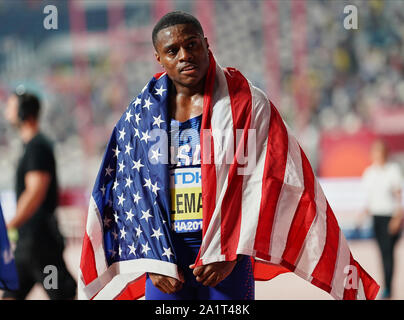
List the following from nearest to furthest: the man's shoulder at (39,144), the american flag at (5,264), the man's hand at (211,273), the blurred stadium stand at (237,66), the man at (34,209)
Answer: the man's hand at (211,273) < the american flag at (5,264) < the man at (34,209) < the man's shoulder at (39,144) < the blurred stadium stand at (237,66)

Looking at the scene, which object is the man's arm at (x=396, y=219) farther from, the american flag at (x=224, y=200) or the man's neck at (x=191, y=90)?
the man's neck at (x=191, y=90)

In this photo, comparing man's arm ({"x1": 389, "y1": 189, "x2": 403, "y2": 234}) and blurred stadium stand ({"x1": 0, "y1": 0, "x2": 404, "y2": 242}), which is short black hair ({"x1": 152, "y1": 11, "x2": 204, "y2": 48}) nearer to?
man's arm ({"x1": 389, "y1": 189, "x2": 403, "y2": 234})

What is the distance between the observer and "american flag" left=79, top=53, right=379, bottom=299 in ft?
7.41

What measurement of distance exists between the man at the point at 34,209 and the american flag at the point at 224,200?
52.1 inches

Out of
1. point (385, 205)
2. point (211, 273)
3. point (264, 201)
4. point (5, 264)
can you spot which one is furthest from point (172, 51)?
point (385, 205)

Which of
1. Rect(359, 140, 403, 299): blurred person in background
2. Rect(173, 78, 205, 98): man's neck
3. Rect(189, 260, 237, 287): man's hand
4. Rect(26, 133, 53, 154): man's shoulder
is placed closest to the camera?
Rect(189, 260, 237, 287): man's hand

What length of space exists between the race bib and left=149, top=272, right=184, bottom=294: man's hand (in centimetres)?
18

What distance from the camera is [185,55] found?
2.23 m

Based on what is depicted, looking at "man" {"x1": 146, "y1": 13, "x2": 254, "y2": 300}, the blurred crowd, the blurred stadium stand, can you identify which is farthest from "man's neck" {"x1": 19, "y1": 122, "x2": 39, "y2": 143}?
the blurred crowd

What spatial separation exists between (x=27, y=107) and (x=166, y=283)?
6.94ft

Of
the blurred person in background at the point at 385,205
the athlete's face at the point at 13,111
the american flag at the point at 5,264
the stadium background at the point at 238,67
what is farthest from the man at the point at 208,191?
the stadium background at the point at 238,67

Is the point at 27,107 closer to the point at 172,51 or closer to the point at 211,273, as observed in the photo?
the point at 172,51

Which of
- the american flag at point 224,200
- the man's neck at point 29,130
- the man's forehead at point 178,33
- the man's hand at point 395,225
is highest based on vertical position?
the man's forehead at point 178,33

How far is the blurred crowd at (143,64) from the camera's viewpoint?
1175 centimetres
